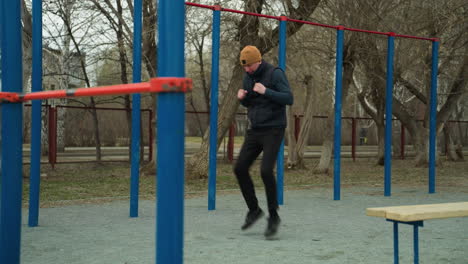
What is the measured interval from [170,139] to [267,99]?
325 cm

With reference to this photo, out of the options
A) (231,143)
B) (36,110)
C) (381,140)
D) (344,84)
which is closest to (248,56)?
(36,110)

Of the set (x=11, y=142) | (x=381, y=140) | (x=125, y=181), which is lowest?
(x=125, y=181)

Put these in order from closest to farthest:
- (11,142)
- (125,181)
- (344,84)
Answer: (11,142) → (125,181) → (344,84)

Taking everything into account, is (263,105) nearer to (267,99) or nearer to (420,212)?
(267,99)

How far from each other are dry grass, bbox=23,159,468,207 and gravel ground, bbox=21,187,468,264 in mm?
1733

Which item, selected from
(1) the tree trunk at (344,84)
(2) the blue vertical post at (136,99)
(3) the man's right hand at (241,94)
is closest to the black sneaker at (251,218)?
(3) the man's right hand at (241,94)

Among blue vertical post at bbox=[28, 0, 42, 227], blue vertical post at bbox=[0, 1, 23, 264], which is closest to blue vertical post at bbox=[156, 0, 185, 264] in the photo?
blue vertical post at bbox=[0, 1, 23, 264]

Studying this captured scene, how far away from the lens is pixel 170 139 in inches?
85.5

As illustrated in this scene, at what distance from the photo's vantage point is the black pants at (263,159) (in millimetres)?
5324

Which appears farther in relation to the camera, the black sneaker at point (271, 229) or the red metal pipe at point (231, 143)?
the red metal pipe at point (231, 143)

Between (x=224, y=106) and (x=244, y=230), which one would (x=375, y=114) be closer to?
(x=224, y=106)

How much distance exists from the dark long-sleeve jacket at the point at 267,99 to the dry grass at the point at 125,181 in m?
3.61

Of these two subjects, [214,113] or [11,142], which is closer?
[11,142]

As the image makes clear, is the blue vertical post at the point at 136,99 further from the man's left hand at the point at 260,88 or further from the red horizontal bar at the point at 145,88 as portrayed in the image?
the red horizontal bar at the point at 145,88
